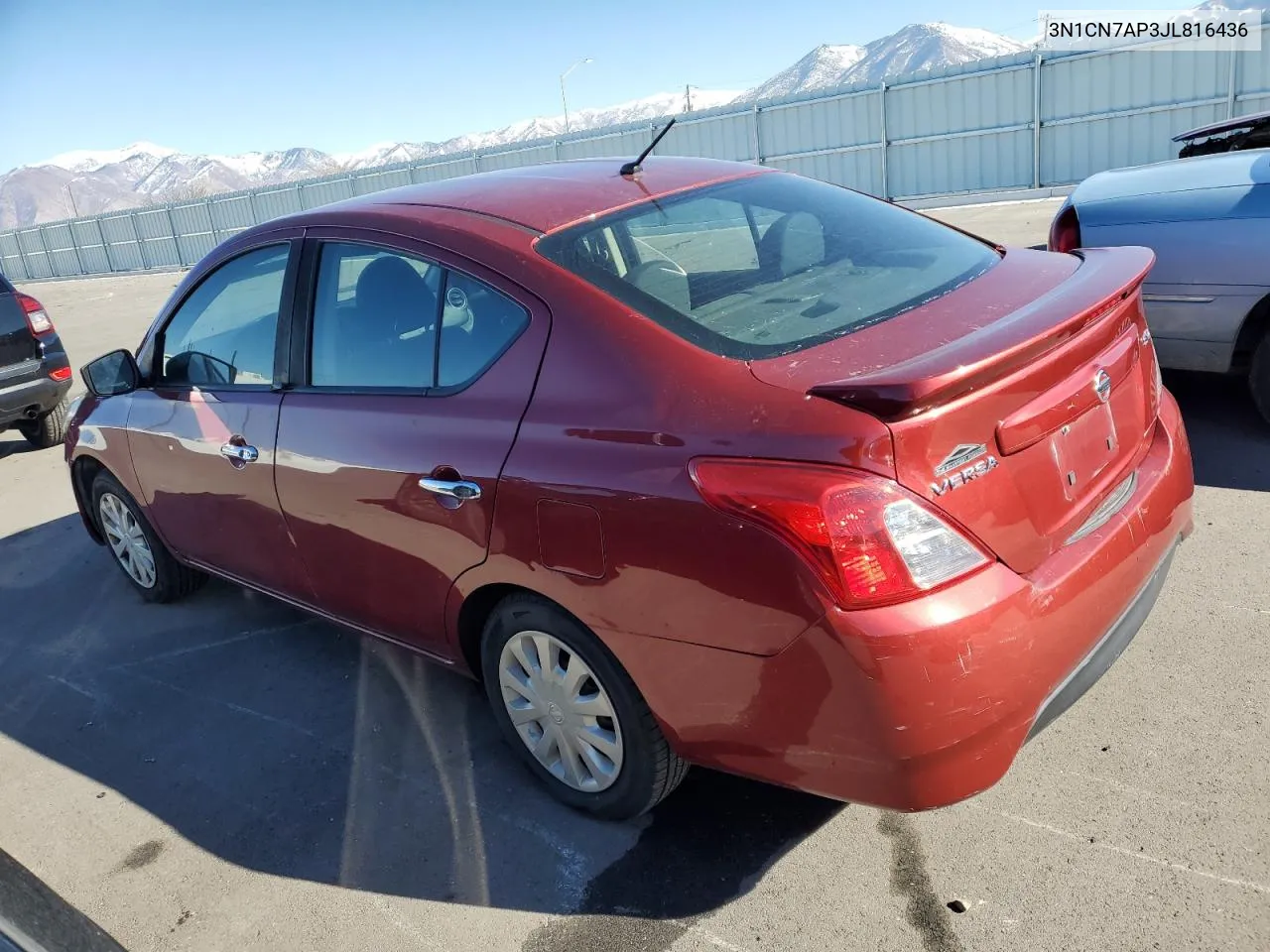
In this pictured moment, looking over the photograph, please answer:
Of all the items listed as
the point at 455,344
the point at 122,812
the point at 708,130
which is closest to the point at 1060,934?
the point at 455,344

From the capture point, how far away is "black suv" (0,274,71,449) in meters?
7.32

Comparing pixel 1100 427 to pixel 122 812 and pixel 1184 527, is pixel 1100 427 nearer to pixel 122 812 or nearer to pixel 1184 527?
pixel 1184 527

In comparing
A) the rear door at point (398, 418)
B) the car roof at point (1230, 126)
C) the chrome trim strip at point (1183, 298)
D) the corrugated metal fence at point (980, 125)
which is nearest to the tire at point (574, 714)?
the rear door at point (398, 418)

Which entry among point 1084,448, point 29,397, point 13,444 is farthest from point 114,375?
point 13,444

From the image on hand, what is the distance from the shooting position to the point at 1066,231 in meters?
5.07

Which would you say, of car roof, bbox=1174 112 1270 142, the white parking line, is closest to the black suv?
the white parking line

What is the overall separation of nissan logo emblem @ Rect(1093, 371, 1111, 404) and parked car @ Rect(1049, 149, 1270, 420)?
254cm

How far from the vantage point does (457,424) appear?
2.64m

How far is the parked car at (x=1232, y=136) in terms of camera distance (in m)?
5.65

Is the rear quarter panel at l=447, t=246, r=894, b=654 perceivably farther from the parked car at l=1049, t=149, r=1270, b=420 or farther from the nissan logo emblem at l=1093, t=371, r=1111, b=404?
the parked car at l=1049, t=149, r=1270, b=420

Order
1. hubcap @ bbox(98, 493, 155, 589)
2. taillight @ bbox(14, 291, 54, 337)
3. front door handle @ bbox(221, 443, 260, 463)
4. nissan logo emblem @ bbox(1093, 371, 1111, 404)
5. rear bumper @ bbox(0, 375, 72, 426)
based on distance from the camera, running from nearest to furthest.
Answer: nissan logo emblem @ bbox(1093, 371, 1111, 404)
front door handle @ bbox(221, 443, 260, 463)
hubcap @ bbox(98, 493, 155, 589)
rear bumper @ bbox(0, 375, 72, 426)
taillight @ bbox(14, 291, 54, 337)

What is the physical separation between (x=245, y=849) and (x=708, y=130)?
21.7 m

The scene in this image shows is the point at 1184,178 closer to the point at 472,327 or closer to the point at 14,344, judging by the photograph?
the point at 472,327

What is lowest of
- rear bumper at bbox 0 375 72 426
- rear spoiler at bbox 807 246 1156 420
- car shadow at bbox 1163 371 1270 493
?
car shadow at bbox 1163 371 1270 493
